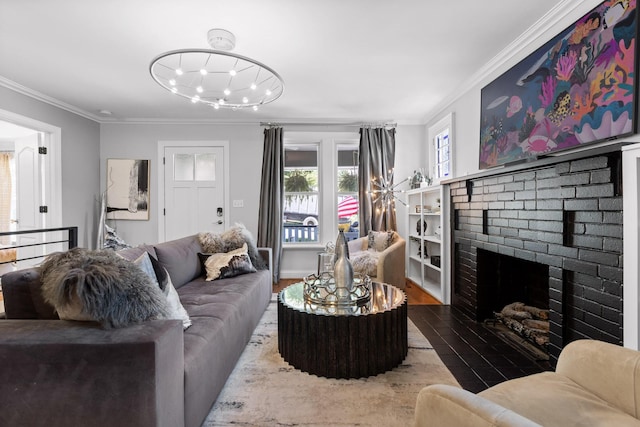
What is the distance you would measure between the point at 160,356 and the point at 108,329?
24 centimetres

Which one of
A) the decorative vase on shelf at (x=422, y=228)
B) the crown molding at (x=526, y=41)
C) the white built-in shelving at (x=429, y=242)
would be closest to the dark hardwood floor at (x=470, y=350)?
the white built-in shelving at (x=429, y=242)

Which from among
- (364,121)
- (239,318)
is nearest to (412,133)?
(364,121)

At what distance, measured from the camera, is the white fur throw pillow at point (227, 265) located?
2883 millimetres

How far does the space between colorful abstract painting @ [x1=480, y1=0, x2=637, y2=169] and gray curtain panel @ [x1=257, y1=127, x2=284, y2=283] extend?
286cm

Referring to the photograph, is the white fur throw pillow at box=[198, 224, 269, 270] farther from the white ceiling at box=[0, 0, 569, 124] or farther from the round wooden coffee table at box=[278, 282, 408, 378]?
the white ceiling at box=[0, 0, 569, 124]

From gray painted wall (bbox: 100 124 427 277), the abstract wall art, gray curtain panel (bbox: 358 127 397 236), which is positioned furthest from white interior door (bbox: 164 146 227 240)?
gray curtain panel (bbox: 358 127 397 236)

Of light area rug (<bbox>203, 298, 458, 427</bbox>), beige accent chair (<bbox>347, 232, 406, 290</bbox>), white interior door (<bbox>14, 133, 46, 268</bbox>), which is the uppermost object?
white interior door (<bbox>14, 133, 46, 268</bbox>)

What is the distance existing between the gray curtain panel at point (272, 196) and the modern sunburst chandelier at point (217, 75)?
2.83 ft

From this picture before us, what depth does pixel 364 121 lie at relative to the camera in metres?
4.71

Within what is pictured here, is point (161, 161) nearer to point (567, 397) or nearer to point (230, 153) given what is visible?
point (230, 153)

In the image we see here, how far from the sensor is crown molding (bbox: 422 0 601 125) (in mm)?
2043

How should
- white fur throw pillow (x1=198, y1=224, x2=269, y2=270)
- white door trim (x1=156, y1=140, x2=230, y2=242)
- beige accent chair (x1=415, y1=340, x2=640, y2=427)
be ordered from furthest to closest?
white door trim (x1=156, y1=140, x2=230, y2=242), white fur throw pillow (x1=198, y1=224, x2=269, y2=270), beige accent chair (x1=415, y1=340, x2=640, y2=427)

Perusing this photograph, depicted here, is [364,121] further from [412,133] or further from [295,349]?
[295,349]

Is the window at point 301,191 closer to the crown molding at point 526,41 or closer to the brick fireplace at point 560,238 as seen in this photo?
the crown molding at point 526,41
